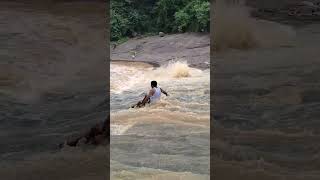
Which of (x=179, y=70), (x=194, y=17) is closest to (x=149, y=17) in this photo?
(x=194, y=17)

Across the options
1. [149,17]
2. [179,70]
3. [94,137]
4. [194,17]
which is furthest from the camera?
[149,17]

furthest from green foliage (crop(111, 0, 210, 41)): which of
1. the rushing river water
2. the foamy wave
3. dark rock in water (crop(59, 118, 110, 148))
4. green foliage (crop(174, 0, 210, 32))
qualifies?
dark rock in water (crop(59, 118, 110, 148))

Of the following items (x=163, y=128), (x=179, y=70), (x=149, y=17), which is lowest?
(x=163, y=128)

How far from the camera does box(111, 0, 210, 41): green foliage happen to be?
22156 millimetres

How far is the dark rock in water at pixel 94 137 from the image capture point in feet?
13.5

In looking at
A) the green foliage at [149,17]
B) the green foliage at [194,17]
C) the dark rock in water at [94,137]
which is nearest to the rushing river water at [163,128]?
the dark rock in water at [94,137]

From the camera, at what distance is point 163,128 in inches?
406

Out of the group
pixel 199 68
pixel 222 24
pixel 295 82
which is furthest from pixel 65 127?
pixel 199 68

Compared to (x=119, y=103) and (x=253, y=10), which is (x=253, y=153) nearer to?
(x=253, y=10)

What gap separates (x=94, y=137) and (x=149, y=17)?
20504mm

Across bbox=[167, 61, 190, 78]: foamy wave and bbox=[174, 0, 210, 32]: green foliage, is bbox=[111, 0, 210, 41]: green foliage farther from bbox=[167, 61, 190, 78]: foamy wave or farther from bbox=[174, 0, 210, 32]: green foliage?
bbox=[167, 61, 190, 78]: foamy wave

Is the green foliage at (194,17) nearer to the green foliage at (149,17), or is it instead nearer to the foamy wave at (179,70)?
the green foliage at (149,17)

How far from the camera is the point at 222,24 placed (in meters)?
4.11

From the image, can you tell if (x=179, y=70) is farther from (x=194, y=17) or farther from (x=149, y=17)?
(x=149, y=17)
